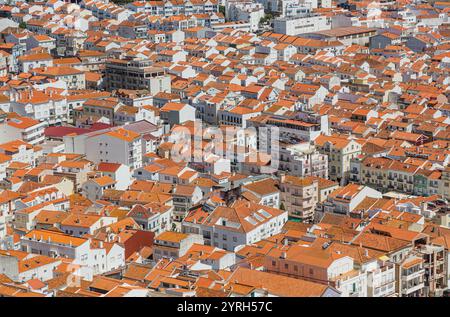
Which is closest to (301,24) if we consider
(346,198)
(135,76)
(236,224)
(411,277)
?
(135,76)

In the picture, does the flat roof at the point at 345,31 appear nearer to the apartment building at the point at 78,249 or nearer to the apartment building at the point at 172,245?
the apartment building at the point at 172,245

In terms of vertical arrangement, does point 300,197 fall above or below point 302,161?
below

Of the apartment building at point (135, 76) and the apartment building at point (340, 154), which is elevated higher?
the apartment building at point (135, 76)

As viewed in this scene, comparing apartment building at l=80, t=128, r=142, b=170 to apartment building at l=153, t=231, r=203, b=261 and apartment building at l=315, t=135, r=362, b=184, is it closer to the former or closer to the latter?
apartment building at l=315, t=135, r=362, b=184

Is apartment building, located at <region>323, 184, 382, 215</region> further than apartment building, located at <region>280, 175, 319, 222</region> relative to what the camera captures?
No

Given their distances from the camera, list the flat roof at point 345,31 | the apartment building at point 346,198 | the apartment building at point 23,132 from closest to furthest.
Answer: the apartment building at point 346,198, the apartment building at point 23,132, the flat roof at point 345,31

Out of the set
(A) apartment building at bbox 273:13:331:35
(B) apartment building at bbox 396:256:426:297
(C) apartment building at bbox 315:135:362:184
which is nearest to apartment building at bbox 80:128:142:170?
(C) apartment building at bbox 315:135:362:184

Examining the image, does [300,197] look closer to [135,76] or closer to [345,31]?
[135,76]

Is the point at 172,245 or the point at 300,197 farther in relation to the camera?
the point at 300,197

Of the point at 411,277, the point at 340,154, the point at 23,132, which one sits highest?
the point at 23,132

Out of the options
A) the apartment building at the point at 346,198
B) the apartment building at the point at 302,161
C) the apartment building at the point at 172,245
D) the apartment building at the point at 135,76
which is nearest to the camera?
the apartment building at the point at 172,245

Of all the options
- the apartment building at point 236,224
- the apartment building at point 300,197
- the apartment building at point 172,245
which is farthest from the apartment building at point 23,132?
the apartment building at point 172,245

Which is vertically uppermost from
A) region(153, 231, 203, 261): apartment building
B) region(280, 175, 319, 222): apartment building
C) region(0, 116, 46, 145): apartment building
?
region(0, 116, 46, 145): apartment building
